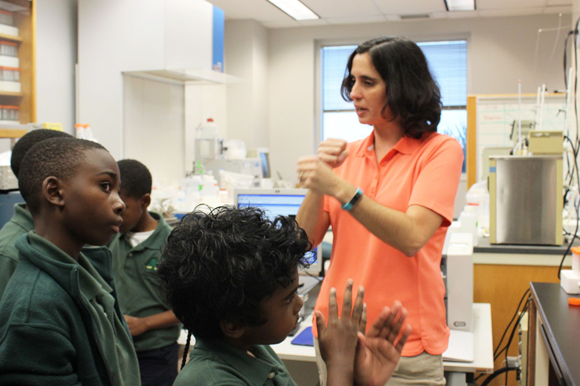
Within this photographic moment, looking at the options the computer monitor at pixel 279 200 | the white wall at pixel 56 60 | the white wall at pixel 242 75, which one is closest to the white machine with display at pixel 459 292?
the computer monitor at pixel 279 200

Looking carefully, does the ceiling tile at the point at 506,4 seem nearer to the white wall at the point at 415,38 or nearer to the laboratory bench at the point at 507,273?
Result: the white wall at the point at 415,38

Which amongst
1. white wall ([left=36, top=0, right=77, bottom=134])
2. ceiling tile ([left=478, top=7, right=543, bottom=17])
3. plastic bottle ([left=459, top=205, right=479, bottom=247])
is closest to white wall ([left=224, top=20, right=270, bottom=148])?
white wall ([left=36, top=0, right=77, bottom=134])

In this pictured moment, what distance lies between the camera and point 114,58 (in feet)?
12.4

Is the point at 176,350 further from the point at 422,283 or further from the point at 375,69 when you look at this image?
the point at 375,69

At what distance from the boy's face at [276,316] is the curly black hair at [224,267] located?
0.5 inches

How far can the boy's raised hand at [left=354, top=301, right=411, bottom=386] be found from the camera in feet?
2.79

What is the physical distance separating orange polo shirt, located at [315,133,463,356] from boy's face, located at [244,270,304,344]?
0.45 meters

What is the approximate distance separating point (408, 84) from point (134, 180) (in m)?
0.93

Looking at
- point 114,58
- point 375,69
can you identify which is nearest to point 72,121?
point 114,58

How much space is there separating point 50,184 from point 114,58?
122 inches

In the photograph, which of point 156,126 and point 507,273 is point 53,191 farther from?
point 156,126

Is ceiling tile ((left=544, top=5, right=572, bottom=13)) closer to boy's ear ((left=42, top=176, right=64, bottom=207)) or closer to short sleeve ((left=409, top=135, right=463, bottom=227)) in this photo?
short sleeve ((left=409, top=135, right=463, bottom=227))

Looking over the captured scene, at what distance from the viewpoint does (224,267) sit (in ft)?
2.44

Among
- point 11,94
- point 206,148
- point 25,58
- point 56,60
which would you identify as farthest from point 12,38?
point 206,148
